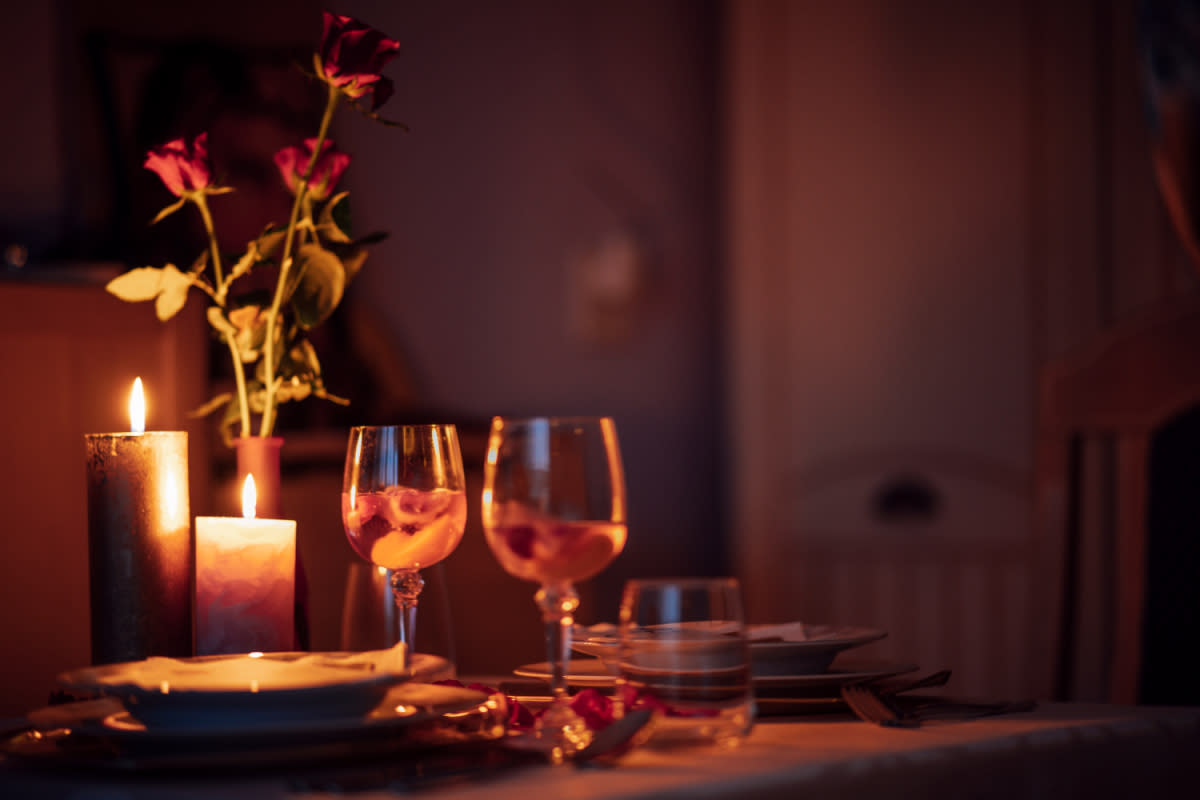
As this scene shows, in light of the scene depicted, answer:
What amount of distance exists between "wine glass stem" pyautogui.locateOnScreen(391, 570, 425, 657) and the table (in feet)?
0.73

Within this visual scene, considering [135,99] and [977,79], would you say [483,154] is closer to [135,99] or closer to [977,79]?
[135,99]

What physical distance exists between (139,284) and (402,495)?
0.27 metres

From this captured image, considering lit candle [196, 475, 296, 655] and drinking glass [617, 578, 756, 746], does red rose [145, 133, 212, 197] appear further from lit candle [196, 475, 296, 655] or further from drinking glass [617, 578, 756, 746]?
drinking glass [617, 578, 756, 746]

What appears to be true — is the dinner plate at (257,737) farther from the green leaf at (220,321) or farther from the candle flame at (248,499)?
the green leaf at (220,321)

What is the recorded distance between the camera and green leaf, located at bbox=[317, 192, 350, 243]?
38.0 inches

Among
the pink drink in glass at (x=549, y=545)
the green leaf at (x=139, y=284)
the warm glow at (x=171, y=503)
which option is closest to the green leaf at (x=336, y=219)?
the green leaf at (x=139, y=284)

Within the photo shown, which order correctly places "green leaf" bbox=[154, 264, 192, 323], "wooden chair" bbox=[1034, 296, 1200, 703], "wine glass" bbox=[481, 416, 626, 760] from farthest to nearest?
1. "wooden chair" bbox=[1034, 296, 1200, 703]
2. "green leaf" bbox=[154, 264, 192, 323]
3. "wine glass" bbox=[481, 416, 626, 760]

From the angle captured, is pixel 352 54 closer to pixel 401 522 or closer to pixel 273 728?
pixel 401 522

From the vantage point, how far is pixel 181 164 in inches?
35.9

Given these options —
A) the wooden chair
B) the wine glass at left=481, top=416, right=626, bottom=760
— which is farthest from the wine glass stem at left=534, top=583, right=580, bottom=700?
the wooden chair

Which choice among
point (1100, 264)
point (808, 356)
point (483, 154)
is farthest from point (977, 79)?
point (483, 154)

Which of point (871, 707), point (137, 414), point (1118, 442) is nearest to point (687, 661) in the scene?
point (871, 707)

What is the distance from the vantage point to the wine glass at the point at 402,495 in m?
0.86

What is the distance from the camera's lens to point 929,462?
9.82ft
